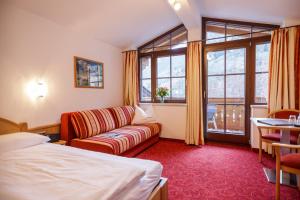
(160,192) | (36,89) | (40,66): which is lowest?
(160,192)

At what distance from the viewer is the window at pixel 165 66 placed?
156 inches

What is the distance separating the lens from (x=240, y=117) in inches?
140

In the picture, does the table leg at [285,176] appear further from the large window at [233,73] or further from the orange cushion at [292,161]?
the large window at [233,73]

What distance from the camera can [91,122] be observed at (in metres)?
2.87

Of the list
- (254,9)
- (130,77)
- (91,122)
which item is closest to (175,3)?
(254,9)

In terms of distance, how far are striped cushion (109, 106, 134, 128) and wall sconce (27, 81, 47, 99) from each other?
4.28 ft

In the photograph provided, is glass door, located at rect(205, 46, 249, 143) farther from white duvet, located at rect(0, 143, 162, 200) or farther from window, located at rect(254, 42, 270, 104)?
white duvet, located at rect(0, 143, 162, 200)

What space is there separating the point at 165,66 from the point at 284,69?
2280 mm

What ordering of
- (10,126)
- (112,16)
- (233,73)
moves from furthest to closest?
(233,73)
(112,16)
(10,126)

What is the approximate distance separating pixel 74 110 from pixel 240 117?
10.7ft

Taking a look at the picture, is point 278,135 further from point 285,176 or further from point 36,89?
point 36,89

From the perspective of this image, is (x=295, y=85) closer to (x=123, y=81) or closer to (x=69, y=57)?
(x=123, y=81)

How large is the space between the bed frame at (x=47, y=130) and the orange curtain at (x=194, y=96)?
86.6 inches

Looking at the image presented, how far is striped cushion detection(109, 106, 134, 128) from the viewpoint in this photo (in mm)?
3482
